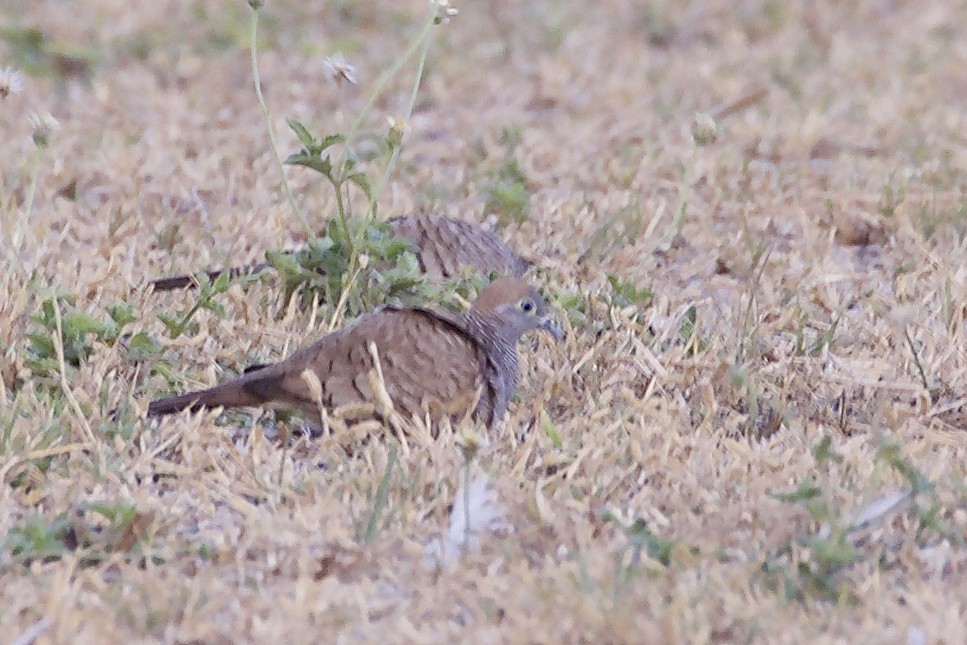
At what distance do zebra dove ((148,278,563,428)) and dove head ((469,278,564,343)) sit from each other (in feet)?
0.52

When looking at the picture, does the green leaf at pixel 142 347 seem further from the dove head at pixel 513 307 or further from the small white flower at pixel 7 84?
the dove head at pixel 513 307

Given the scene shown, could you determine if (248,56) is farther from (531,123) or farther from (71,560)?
(71,560)

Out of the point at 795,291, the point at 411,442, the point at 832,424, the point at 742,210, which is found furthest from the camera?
the point at 742,210

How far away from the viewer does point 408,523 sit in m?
3.15

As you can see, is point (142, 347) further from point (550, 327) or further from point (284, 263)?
point (550, 327)

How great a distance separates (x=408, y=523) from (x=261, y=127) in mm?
3656

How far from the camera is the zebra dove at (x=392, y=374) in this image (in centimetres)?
357

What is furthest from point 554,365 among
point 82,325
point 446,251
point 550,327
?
point 82,325

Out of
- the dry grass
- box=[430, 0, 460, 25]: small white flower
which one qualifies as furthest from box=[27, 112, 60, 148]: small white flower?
box=[430, 0, 460, 25]: small white flower

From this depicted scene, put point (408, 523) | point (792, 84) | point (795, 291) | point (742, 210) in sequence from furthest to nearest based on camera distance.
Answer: point (792, 84), point (742, 210), point (795, 291), point (408, 523)

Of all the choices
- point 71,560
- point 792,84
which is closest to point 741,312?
point 71,560

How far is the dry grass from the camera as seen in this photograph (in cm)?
285

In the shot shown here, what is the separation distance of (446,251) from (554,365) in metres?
0.63

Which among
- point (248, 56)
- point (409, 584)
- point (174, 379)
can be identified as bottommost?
point (248, 56)
